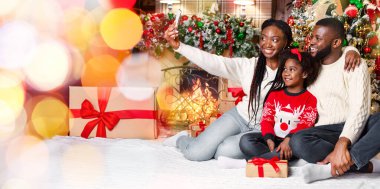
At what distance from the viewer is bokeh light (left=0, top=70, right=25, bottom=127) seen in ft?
8.53

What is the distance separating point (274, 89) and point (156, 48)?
1.76m

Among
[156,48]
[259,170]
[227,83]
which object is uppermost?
[156,48]

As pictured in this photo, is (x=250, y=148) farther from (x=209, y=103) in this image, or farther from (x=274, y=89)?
(x=209, y=103)

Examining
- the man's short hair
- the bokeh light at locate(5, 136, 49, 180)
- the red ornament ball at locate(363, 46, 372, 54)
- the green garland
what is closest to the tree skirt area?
the bokeh light at locate(5, 136, 49, 180)

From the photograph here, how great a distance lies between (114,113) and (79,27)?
0.82 metres

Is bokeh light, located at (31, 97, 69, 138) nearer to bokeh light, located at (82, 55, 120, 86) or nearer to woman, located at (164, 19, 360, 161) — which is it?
bokeh light, located at (82, 55, 120, 86)

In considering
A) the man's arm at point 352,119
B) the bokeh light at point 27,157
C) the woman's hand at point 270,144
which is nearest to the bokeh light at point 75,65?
the bokeh light at point 27,157

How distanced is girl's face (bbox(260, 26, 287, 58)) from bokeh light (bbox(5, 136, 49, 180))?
3.45 feet

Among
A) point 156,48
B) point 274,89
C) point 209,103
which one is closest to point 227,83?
point 209,103

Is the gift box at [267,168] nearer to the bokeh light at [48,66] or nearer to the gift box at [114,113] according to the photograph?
the gift box at [114,113]

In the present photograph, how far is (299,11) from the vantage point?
3459 millimetres

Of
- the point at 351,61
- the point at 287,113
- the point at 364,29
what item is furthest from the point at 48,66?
the point at 364,29

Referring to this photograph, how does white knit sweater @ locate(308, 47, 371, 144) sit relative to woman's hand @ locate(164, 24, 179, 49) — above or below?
→ below

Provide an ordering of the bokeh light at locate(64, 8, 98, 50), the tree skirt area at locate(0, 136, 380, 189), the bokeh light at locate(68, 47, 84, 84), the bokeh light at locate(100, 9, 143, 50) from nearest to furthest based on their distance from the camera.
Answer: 1. the tree skirt area at locate(0, 136, 380, 189)
2. the bokeh light at locate(68, 47, 84, 84)
3. the bokeh light at locate(64, 8, 98, 50)
4. the bokeh light at locate(100, 9, 143, 50)
